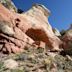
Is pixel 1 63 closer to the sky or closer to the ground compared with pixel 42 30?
closer to the ground

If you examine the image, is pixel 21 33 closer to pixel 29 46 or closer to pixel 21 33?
pixel 21 33

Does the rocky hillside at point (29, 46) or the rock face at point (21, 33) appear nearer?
the rocky hillside at point (29, 46)

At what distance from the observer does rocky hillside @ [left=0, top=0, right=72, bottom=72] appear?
1439 cm

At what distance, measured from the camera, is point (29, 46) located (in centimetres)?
2116

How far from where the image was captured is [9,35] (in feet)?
63.3

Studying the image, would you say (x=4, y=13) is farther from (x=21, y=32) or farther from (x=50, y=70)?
(x=50, y=70)

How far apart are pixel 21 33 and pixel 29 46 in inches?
67.7

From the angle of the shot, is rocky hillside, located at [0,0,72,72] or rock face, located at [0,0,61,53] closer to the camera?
rocky hillside, located at [0,0,72,72]

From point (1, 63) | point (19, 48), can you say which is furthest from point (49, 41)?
point (1, 63)

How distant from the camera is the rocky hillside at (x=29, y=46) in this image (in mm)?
14391

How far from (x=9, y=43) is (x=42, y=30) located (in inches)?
320

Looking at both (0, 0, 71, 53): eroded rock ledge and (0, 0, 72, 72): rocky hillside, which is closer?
(0, 0, 72, 72): rocky hillside

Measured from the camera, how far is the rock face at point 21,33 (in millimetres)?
18703

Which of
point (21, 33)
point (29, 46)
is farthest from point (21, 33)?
point (29, 46)
